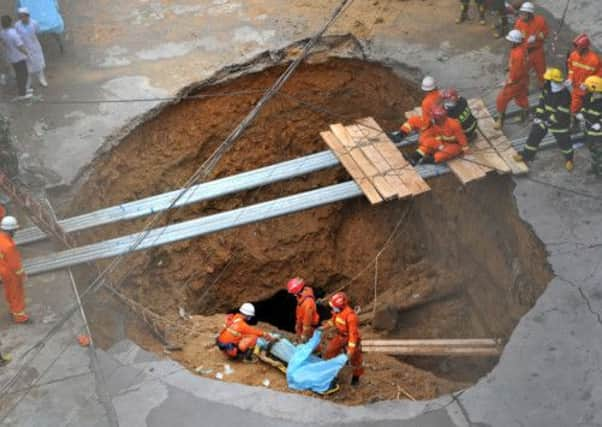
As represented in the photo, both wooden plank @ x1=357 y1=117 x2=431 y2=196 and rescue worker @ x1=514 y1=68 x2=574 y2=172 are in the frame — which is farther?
wooden plank @ x1=357 y1=117 x2=431 y2=196

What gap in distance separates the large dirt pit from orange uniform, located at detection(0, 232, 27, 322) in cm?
106

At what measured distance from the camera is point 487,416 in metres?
9.03

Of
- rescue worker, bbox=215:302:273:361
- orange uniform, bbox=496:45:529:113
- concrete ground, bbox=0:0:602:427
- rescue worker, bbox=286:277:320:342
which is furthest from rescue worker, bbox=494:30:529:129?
rescue worker, bbox=215:302:273:361

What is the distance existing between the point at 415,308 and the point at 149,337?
12.6 ft

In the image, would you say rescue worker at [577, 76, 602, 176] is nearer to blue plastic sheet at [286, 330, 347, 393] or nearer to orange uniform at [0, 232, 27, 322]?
blue plastic sheet at [286, 330, 347, 393]

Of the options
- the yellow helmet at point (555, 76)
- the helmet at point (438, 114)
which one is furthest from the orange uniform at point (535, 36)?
the helmet at point (438, 114)

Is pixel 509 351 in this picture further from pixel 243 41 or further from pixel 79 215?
pixel 243 41

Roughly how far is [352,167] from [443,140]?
55.1 inches

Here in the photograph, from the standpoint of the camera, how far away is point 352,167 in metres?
12.6

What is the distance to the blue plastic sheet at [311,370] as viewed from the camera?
962 cm

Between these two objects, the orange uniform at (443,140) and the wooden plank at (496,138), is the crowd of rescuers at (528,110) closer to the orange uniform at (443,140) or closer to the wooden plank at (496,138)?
the orange uniform at (443,140)

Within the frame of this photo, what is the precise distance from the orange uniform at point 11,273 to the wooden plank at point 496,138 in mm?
6784

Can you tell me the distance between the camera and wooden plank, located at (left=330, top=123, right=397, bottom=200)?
12.1 metres

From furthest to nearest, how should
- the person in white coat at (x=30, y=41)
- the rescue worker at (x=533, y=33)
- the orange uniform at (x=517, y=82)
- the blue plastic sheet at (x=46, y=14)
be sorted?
the blue plastic sheet at (x=46, y=14)
the person in white coat at (x=30, y=41)
the rescue worker at (x=533, y=33)
the orange uniform at (x=517, y=82)
